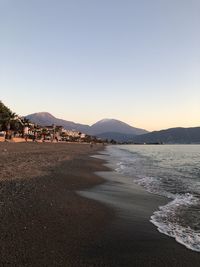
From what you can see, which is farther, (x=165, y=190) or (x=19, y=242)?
(x=165, y=190)

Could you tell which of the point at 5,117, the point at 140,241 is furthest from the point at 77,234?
the point at 5,117

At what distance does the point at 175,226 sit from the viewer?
10.6m

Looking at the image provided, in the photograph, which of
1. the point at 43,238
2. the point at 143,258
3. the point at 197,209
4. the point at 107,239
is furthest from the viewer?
the point at 197,209

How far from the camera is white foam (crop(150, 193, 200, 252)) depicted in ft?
29.6

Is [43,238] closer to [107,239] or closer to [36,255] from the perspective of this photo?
[36,255]

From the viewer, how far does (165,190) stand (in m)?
19.6

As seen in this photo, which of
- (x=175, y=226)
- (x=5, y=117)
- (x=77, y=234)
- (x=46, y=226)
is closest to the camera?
(x=77, y=234)

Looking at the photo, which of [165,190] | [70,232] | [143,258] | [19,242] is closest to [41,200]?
[70,232]

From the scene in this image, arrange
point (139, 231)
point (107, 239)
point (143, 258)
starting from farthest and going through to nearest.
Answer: point (139, 231), point (107, 239), point (143, 258)

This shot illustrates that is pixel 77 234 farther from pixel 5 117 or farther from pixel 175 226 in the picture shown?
pixel 5 117

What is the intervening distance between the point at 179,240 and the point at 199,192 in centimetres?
1069

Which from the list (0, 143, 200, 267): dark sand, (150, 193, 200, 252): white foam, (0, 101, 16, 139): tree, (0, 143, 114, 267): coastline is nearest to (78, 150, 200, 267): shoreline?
(0, 143, 200, 267): dark sand

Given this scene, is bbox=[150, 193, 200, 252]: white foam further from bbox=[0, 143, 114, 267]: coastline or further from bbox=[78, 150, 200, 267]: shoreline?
bbox=[0, 143, 114, 267]: coastline

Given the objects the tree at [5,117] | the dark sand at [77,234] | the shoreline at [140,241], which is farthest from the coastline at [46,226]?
the tree at [5,117]
